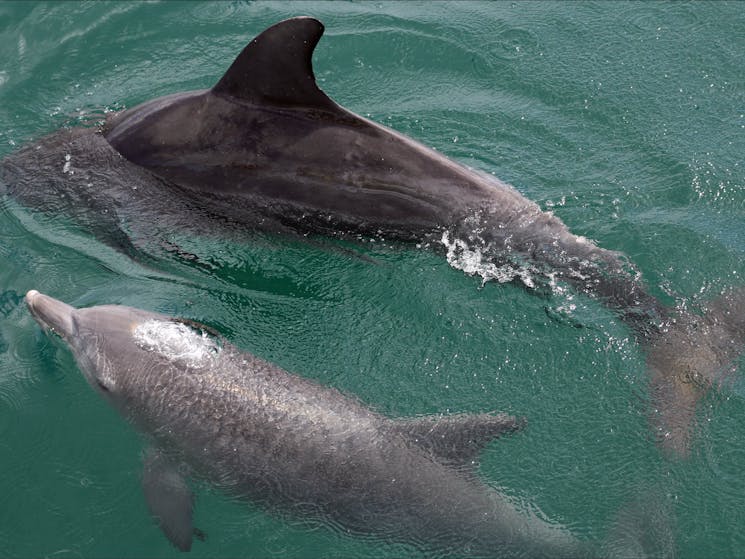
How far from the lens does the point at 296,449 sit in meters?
6.48

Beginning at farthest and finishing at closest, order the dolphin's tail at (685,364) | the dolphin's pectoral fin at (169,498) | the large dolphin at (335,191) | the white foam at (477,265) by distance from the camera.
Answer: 1. the white foam at (477,265)
2. the large dolphin at (335,191)
3. the dolphin's tail at (685,364)
4. the dolphin's pectoral fin at (169,498)

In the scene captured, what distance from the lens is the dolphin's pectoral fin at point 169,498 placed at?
6516 millimetres

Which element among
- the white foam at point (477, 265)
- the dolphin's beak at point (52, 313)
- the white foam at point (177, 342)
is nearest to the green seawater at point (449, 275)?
the white foam at point (477, 265)

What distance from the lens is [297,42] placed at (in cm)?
752

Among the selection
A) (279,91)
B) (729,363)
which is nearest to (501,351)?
(729,363)

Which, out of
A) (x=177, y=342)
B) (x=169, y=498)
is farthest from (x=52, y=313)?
(x=169, y=498)

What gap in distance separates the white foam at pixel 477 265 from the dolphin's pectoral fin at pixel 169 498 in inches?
125

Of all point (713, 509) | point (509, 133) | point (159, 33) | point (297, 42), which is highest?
point (297, 42)

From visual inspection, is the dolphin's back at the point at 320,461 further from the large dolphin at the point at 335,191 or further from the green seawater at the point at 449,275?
A: the large dolphin at the point at 335,191

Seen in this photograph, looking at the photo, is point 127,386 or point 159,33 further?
point 159,33

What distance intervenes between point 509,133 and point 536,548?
5.66 metres

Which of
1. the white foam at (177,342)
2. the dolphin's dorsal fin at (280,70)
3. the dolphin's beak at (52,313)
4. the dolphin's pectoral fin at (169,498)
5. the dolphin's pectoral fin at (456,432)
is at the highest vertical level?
the dolphin's dorsal fin at (280,70)

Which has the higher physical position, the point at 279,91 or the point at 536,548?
the point at 279,91

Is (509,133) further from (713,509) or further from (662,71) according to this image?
(713,509)
